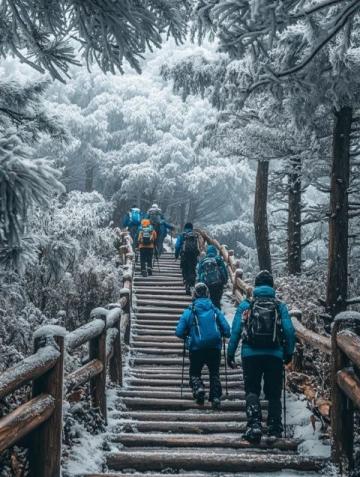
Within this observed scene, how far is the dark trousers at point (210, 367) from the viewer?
24.3 ft

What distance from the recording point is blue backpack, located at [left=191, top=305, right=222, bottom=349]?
728 cm

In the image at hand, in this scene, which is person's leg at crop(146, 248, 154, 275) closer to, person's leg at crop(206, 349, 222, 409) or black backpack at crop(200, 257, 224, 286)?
black backpack at crop(200, 257, 224, 286)

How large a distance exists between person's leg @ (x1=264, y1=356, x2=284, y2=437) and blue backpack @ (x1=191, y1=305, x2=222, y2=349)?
1369mm

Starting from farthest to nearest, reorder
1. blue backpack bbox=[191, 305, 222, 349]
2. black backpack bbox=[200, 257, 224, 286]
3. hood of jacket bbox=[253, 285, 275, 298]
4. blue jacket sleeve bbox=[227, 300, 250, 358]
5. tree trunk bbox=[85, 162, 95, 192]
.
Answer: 1. tree trunk bbox=[85, 162, 95, 192]
2. black backpack bbox=[200, 257, 224, 286]
3. blue backpack bbox=[191, 305, 222, 349]
4. blue jacket sleeve bbox=[227, 300, 250, 358]
5. hood of jacket bbox=[253, 285, 275, 298]

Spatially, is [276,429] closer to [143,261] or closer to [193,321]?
[193,321]

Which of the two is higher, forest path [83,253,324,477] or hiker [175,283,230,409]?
hiker [175,283,230,409]

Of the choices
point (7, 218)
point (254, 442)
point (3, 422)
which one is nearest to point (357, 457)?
point (254, 442)

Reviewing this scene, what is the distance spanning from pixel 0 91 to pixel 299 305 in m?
8.00

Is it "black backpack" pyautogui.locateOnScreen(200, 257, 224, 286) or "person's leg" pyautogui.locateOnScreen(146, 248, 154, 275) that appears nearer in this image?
"black backpack" pyautogui.locateOnScreen(200, 257, 224, 286)

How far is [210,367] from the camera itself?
24.5 feet

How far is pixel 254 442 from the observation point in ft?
18.3

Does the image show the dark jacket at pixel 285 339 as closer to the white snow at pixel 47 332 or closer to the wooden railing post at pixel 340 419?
the wooden railing post at pixel 340 419

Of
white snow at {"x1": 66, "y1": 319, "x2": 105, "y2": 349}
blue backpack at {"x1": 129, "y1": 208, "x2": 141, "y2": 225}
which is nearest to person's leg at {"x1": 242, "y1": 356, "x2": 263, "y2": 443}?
white snow at {"x1": 66, "y1": 319, "x2": 105, "y2": 349}

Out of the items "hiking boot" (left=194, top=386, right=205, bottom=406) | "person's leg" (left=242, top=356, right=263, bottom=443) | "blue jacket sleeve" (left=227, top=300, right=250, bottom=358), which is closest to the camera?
"person's leg" (left=242, top=356, right=263, bottom=443)
